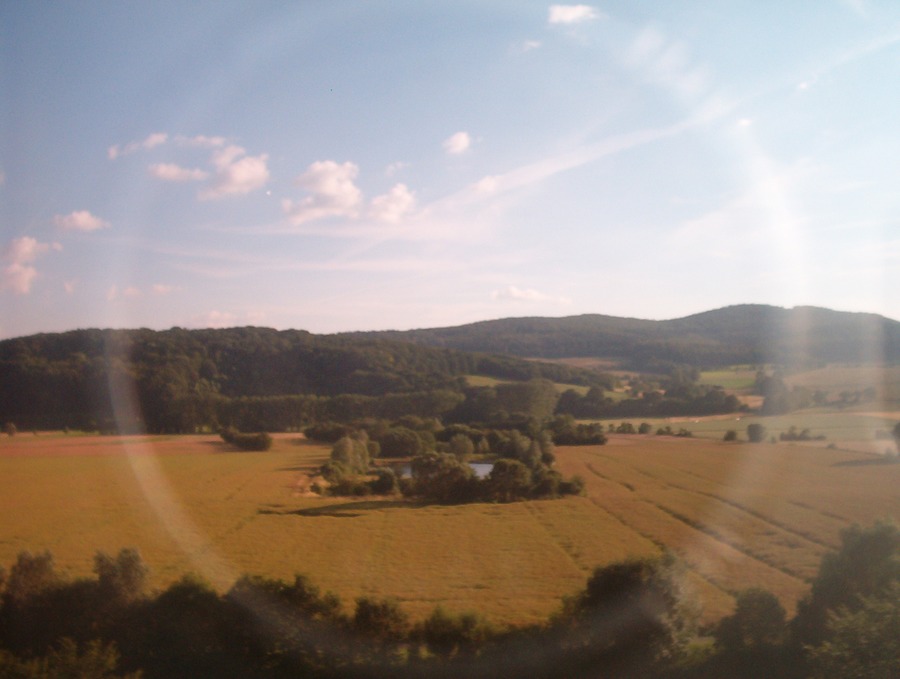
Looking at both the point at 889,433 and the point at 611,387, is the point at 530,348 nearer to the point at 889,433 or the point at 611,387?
the point at 611,387

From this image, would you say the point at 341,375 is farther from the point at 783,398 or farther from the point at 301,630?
the point at 301,630

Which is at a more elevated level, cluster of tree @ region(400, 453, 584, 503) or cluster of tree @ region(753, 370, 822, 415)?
cluster of tree @ region(753, 370, 822, 415)

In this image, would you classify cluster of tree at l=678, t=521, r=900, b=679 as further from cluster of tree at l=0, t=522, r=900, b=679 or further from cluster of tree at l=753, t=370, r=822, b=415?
cluster of tree at l=753, t=370, r=822, b=415

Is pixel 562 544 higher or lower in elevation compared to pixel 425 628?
lower

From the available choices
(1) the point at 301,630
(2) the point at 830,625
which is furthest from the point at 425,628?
(2) the point at 830,625

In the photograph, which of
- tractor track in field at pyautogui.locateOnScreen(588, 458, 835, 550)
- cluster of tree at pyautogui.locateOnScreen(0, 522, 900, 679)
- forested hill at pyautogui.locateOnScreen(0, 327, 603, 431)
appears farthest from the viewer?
forested hill at pyautogui.locateOnScreen(0, 327, 603, 431)

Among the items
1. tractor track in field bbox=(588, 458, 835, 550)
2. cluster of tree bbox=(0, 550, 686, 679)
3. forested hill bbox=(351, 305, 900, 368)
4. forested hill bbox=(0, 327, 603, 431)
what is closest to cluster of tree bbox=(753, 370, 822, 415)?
forested hill bbox=(351, 305, 900, 368)
